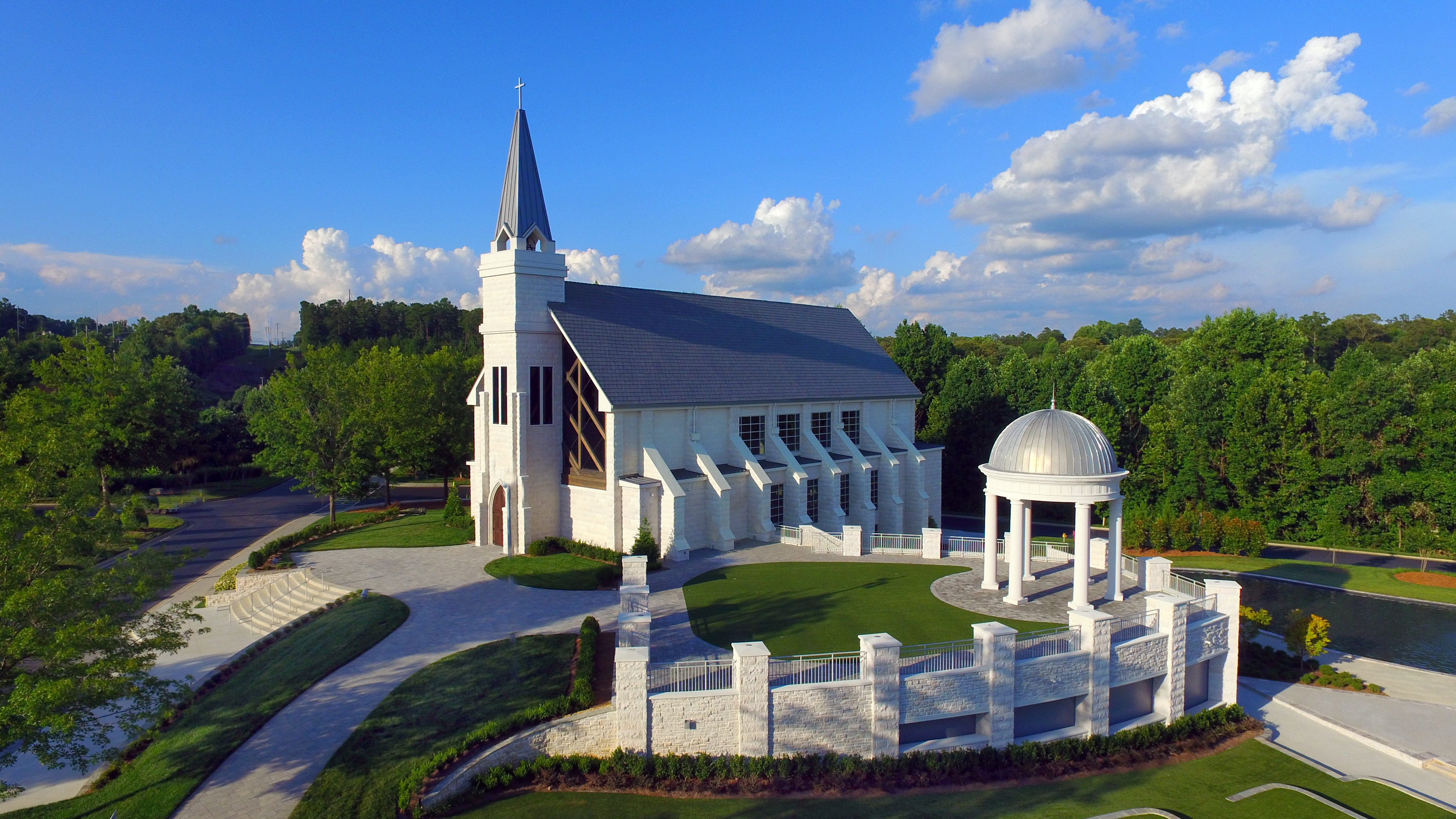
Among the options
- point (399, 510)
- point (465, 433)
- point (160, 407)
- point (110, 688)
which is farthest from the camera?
point (160, 407)

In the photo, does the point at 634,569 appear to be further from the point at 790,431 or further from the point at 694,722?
the point at 790,431

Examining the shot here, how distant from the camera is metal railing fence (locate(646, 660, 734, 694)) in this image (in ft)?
54.1

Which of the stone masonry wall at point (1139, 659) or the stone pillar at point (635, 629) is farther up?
the stone pillar at point (635, 629)

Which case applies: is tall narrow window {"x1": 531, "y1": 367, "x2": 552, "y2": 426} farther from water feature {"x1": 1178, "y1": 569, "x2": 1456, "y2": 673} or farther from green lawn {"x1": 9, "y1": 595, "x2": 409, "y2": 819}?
water feature {"x1": 1178, "y1": 569, "x2": 1456, "y2": 673}

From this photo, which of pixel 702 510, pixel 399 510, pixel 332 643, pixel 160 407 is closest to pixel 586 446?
pixel 702 510

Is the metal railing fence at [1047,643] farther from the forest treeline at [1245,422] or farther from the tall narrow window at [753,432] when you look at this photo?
the forest treeline at [1245,422]

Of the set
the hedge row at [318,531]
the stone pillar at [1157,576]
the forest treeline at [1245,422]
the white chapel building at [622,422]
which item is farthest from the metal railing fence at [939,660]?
the forest treeline at [1245,422]

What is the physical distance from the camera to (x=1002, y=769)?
1681cm

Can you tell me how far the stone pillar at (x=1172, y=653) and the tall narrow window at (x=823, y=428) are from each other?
67.0ft

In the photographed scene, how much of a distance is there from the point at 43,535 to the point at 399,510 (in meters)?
27.0

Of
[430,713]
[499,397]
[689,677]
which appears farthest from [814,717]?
[499,397]

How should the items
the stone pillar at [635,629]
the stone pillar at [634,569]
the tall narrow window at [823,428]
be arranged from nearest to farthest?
the stone pillar at [635,629] < the stone pillar at [634,569] < the tall narrow window at [823,428]

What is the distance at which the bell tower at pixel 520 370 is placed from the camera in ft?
101

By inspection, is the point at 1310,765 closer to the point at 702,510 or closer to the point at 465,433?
the point at 702,510
